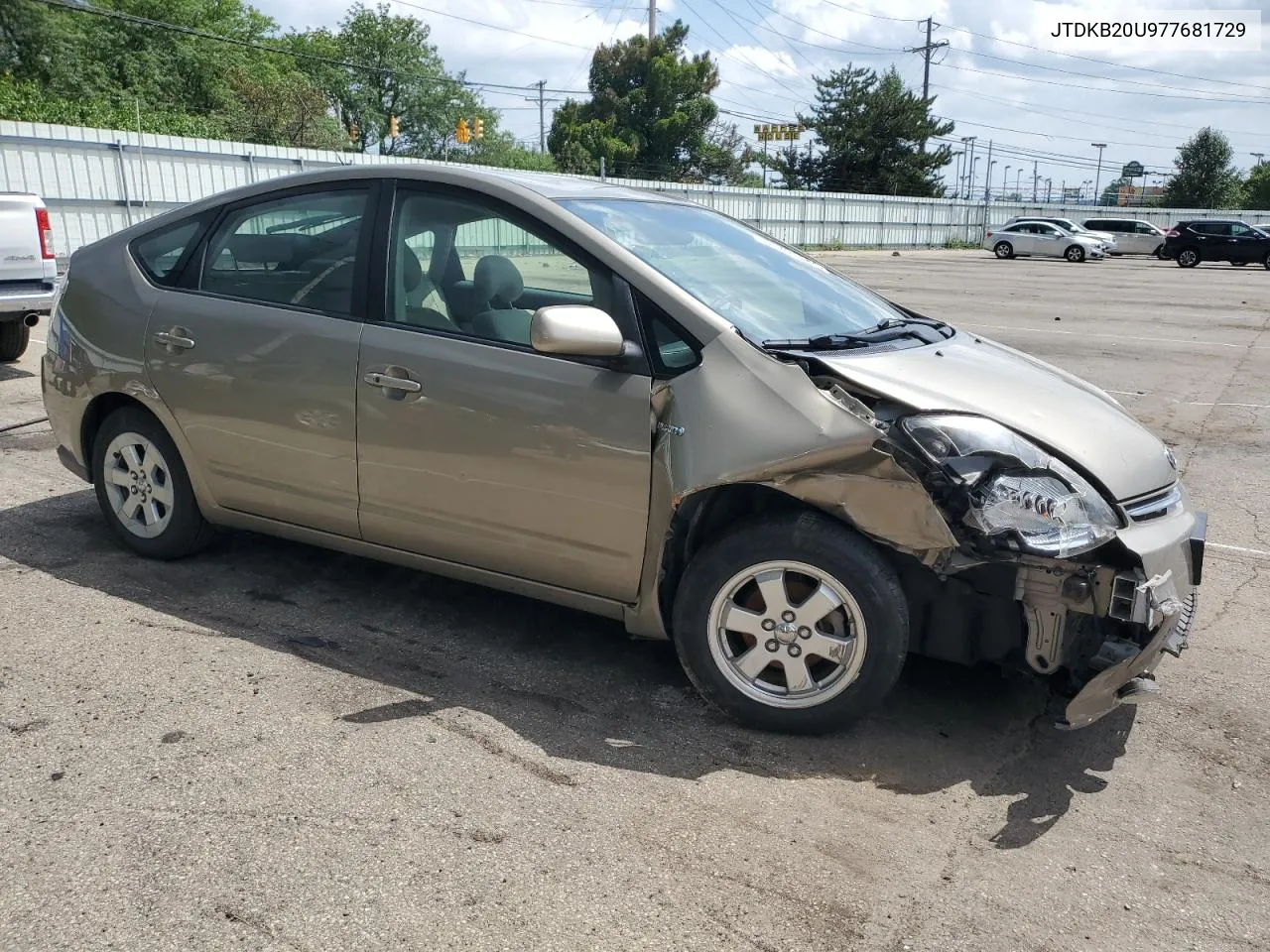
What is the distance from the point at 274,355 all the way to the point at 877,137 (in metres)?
69.6

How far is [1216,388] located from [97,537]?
9905 mm

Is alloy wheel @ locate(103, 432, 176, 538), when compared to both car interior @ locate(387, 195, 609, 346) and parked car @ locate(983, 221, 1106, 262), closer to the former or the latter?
car interior @ locate(387, 195, 609, 346)

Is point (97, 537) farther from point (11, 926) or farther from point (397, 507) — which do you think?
point (11, 926)

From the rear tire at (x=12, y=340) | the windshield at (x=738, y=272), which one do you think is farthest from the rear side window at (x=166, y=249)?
the rear tire at (x=12, y=340)

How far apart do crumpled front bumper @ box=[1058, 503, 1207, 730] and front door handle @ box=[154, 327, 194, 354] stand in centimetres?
354

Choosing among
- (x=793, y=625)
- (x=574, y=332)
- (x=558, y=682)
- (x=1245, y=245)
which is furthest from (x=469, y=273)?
(x=1245, y=245)

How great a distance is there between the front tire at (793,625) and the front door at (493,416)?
0.31 m

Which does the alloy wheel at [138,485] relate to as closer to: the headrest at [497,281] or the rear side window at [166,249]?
the rear side window at [166,249]

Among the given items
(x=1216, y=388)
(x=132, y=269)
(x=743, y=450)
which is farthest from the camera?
(x=1216, y=388)

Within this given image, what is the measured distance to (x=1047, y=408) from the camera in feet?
11.5

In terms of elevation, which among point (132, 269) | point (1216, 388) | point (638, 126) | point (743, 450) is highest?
point (638, 126)

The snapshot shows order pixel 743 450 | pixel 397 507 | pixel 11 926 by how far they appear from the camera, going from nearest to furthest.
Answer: pixel 11 926 < pixel 743 450 < pixel 397 507

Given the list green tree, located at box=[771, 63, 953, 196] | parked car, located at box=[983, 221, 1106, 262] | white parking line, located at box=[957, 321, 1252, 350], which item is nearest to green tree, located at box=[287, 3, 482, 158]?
green tree, located at box=[771, 63, 953, 196]

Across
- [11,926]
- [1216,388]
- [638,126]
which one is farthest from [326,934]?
[638,126]
